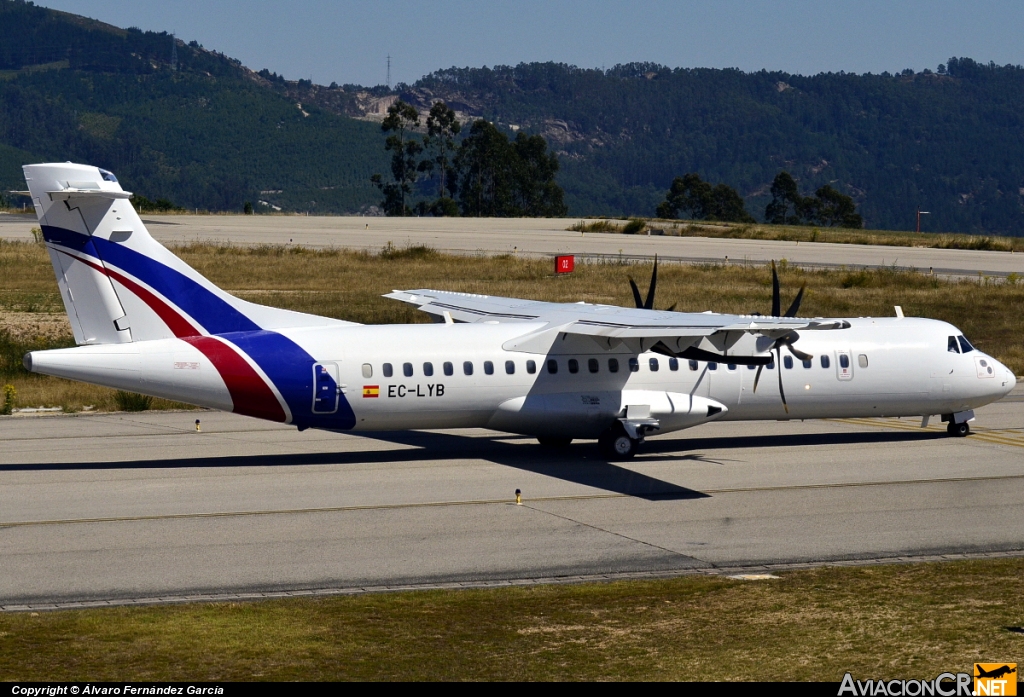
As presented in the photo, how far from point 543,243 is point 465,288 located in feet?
120

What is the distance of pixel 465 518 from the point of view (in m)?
Result: 21.5

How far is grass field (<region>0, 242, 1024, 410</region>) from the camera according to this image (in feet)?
157

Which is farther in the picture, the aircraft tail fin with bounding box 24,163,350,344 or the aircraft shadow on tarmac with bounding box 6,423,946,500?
the aircraft shadow on tarmac with bounding box 6,423,946,500

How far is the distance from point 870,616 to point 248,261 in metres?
67.4

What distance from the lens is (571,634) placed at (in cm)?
1439

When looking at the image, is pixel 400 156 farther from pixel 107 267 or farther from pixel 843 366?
pixel 107 267

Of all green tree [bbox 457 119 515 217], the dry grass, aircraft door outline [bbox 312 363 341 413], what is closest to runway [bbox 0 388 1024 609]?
aircraft door outline [bbox 312 363 341 413]

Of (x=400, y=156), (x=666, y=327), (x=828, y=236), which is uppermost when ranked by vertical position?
(x=400, y=156)

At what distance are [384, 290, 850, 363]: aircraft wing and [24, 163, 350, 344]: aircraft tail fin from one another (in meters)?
7.25

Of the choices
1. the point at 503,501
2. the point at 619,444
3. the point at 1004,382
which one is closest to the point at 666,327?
the point at 619,444

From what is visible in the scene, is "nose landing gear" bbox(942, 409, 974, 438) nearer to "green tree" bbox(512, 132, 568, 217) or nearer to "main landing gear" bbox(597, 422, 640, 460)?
"main landing gear" bbox(597, 422, 640, 460)

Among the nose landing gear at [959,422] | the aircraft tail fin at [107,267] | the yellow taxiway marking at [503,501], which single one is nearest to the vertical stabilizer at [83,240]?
the aircraft tail fin at [107,267]

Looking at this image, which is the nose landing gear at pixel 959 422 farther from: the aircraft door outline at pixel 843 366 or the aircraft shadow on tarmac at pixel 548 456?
the aircraft door outline at pixel 843 366

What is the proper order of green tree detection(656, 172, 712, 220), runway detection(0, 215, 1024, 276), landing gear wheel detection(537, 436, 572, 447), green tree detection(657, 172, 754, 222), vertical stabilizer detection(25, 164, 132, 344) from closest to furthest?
vertical stabilizer detection(25, 164, 132, 344)
landing gear wheel detection(537, 436, 572, 447)
runway detection(0, 215, 1024, 276)
green tree detection(657, 172, 754, 222)
green tree detection(656, 172, 712, 220)
